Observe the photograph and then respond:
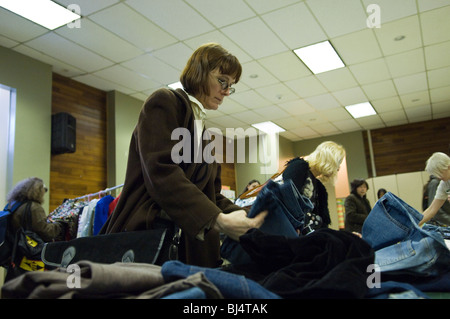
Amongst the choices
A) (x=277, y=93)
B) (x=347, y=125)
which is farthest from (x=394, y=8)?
(x=347, y=125)

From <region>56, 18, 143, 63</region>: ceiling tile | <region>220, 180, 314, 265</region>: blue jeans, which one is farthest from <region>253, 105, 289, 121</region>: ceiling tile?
<region>220, 180, 314, 265</region>: blue jeans

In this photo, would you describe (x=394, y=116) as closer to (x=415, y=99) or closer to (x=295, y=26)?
(x=415, y=99)

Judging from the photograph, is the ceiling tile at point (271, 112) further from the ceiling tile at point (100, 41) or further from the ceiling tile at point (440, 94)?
the ceiling tile at point (100, 41)

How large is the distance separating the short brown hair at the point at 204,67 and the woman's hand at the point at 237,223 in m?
0.50

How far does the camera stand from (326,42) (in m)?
4.93

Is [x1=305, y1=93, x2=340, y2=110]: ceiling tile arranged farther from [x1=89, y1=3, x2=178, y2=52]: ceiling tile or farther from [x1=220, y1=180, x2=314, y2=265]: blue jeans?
[x1=220, y1=180, x2=314, y2=265]: blue jeans

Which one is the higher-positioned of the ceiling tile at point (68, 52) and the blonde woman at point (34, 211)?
the ceiling tile at point (68, 52)

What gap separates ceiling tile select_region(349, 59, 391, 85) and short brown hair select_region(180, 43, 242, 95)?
5.05 m

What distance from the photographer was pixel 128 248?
0.83 meters

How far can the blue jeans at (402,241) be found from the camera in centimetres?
75

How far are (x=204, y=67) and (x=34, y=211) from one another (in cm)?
283

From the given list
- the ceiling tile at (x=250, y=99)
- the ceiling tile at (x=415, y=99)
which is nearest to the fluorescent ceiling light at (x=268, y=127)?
the ceiling tile at (x=250, y=99)

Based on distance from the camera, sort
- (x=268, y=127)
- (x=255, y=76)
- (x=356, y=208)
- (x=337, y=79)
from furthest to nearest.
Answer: (x=268, y=127) < (x=337, y=79) < (x=255, y=76) < (x=356, y=208)
